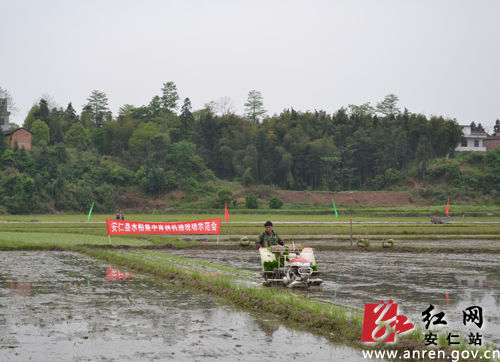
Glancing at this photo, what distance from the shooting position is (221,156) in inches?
Answer: 4326

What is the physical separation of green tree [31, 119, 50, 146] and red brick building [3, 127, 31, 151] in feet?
17.9

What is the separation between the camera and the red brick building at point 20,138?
93.7 m

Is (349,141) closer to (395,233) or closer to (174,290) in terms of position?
(395,233)

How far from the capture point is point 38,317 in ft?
38.9

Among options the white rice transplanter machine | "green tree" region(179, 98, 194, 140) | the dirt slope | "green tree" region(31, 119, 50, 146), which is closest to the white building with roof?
the dirt slope

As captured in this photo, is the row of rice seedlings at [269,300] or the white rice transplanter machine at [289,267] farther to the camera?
the white rice transplanter machine at [289,267]

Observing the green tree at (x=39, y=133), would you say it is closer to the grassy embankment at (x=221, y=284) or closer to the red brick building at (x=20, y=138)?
the red brick building at (x=20, y=138)

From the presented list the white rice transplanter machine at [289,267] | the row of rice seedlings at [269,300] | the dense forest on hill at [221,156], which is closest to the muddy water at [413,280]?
the white rice transplanter machine at [289,267]

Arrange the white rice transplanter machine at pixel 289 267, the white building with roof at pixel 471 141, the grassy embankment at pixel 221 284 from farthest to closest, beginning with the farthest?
the white building with roof at pixel 471 141, the white rice transplanter machine at pixel 289 267, the grassy embankment at pixel 221 284

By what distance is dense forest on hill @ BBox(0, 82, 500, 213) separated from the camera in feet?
287

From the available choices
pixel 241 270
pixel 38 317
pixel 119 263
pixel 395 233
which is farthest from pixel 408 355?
pixel 395 233

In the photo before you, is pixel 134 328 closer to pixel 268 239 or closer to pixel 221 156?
pixel 268 239

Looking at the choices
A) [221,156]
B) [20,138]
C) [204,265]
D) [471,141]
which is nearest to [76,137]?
[20,138]

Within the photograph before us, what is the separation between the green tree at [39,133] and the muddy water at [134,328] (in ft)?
299
